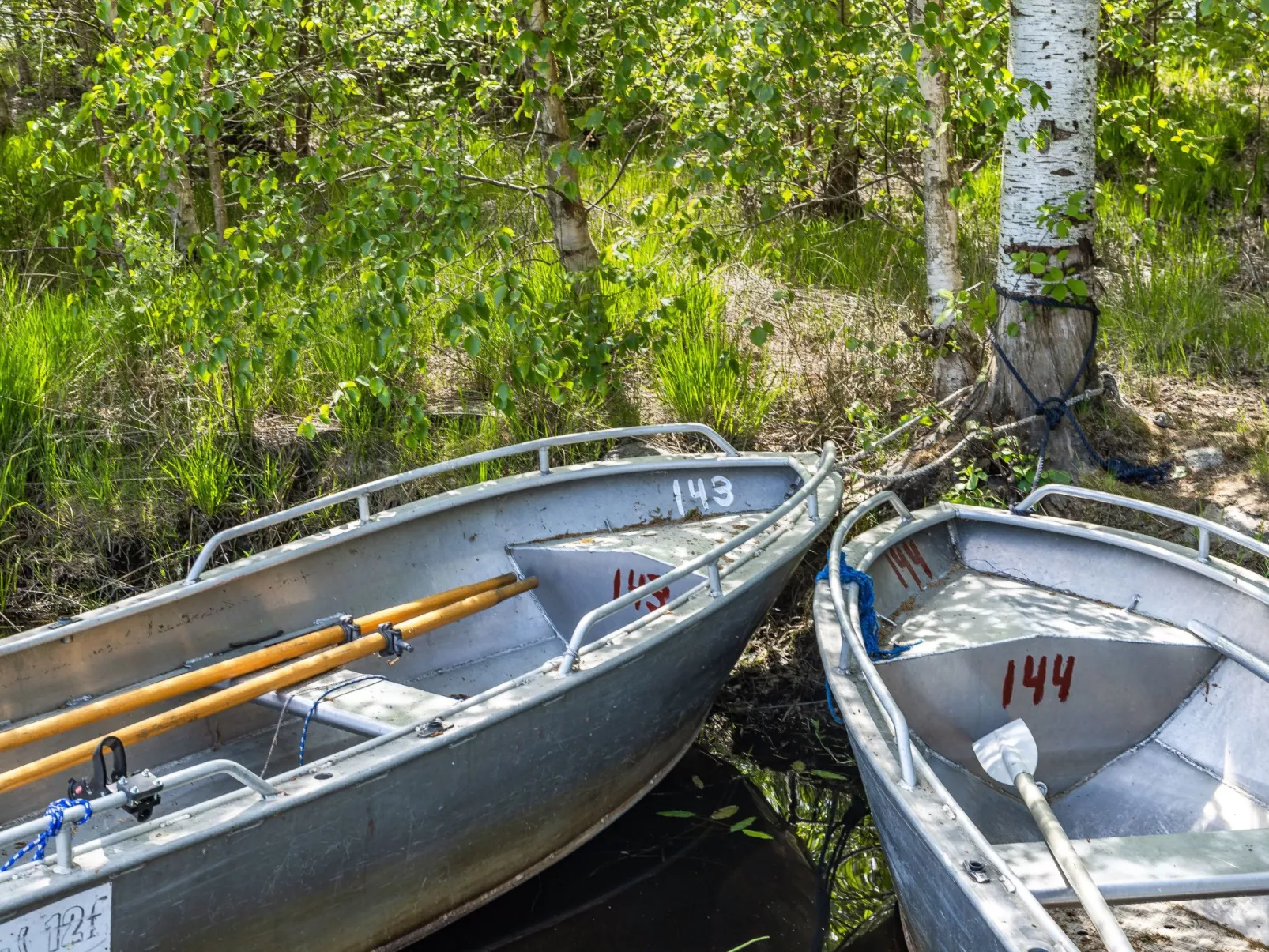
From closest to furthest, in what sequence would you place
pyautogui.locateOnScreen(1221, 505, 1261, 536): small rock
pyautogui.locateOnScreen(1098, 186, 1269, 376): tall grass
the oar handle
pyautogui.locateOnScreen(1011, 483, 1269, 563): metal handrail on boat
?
1. the oar handle
2. pyautogui.locateOnScreen(1011, 483, 1269, 563): metal handrail on boat
3. pyautogui.locateOnScreen(1221, 505, 1261, 536): small rock
4. pyautogui.locateOnScreen(1098, 186, 1269, 376): tall grass

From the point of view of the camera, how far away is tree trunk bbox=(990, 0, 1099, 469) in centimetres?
507

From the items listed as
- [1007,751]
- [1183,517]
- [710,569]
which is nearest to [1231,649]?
[1183,517]

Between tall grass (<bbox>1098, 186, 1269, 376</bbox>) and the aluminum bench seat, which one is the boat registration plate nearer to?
the aluminum bench seat

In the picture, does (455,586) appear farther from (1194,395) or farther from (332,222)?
(1194,395)

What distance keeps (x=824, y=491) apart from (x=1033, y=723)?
1.31 meters

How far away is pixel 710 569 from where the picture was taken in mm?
4270

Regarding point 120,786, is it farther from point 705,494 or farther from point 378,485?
point 705,494

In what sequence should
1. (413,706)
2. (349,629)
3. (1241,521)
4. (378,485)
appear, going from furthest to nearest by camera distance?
(1241,521) → (378,485) → (349,629) → (413,706)

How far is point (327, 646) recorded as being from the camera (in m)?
4.68

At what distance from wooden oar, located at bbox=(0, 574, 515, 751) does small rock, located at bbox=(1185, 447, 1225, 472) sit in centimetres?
325

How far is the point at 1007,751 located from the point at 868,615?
67 cm

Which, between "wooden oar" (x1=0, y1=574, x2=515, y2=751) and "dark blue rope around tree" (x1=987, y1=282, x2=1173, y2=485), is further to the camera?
"dark blue rope around tree" (x1=987, y1=282, x2=1173, y2=485)

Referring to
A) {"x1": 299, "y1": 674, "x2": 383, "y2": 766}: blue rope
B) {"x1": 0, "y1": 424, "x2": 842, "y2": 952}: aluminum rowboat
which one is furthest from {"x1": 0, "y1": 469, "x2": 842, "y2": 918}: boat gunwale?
{"x1": 299, "y1": 674, "x2": 383, "y2": 766}: blue rope

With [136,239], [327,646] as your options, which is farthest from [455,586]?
[136,239]
